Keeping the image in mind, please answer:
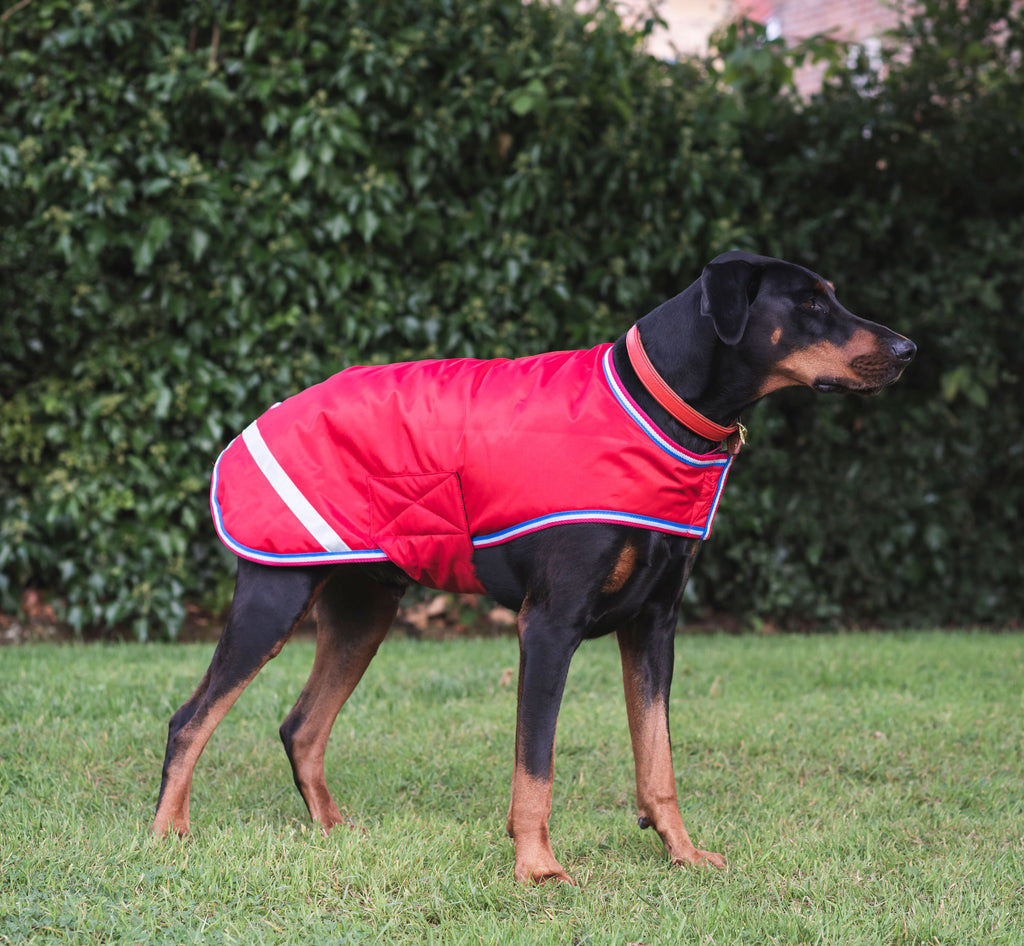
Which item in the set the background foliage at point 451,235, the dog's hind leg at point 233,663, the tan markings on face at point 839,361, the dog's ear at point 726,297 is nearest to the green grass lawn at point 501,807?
the dog's hind leg at point 233,663

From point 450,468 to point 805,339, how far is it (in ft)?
3.50

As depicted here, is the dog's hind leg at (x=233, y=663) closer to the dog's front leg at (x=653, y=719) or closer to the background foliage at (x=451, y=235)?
the dog's front leg at (x=653, y=719)

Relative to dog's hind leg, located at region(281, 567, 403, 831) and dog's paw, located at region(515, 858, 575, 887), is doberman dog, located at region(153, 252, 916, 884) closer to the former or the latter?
dog's paw, located at region(515, 858, 575, 887)

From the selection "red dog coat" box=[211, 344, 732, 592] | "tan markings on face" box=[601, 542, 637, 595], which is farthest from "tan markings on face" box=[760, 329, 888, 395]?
"tan markings on face" box=[601, 542, 637, 595]

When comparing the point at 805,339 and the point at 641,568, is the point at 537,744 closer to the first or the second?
the point at 641,568

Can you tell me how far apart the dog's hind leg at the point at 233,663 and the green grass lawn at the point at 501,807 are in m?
0.16

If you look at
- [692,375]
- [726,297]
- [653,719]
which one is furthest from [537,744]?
[726,297]

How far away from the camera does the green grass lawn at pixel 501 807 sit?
260 cm

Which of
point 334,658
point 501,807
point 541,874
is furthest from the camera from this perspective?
point 501,807

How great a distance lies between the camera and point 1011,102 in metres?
6.67

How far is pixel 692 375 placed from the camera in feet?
9.72

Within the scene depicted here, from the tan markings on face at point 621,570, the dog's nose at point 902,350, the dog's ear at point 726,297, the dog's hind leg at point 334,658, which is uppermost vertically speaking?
the dog's ear at point 726,297

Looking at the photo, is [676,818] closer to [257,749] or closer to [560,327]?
[257,749]

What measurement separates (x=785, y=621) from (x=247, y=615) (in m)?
4.74
